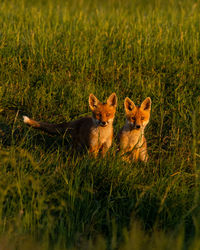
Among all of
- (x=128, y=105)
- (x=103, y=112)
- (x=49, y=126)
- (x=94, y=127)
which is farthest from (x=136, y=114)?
(x=49, y=126)

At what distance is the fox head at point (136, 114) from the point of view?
5930mm

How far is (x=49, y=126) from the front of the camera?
6363mm

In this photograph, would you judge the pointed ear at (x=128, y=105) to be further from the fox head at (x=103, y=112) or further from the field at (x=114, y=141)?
the field at (x=114, y=141)

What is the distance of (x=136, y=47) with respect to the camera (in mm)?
8320

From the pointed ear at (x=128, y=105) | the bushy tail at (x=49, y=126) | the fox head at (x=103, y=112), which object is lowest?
the bushy tail at (x=49, y=126)

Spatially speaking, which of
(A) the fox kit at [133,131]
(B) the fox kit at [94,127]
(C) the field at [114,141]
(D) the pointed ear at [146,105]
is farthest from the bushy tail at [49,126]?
(D) the pointed ear at [146,105]

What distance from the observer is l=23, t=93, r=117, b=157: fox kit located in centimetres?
593

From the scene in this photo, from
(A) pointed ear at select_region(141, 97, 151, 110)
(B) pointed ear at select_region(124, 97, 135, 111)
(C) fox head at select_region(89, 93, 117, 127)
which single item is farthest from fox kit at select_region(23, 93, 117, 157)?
(A) pointed ear at select_region(141, 97, 151, 110)

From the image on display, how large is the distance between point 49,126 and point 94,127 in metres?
0.82

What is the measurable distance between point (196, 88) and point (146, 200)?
12.6 feet

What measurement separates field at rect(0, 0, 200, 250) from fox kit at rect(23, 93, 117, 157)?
0.22m

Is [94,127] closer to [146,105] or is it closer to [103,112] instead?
[103,112]

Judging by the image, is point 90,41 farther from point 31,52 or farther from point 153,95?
point 153,95

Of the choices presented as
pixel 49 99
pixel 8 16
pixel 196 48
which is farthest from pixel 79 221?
pixel 8 16
